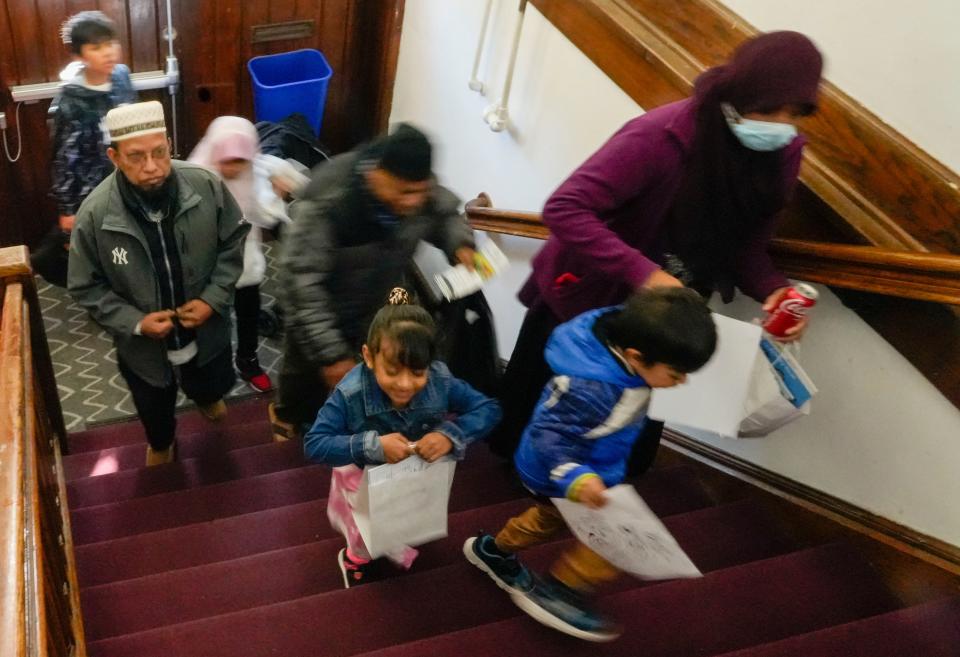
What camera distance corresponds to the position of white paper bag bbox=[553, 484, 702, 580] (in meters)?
1.56

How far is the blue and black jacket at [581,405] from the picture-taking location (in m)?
1.62

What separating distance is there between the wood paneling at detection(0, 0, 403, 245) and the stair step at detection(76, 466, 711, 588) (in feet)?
7.53

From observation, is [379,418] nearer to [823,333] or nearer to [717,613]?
[717,613]

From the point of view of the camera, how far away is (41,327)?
2.38 meters

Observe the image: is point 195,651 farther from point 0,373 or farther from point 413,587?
point 0,373

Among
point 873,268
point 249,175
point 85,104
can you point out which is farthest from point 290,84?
point 873,268

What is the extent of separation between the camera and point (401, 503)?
5.89 ft

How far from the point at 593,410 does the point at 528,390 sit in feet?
2.38

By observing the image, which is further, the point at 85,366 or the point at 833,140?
the point at 85,366

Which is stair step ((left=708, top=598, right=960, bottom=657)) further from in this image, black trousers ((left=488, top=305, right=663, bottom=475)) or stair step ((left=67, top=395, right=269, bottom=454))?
stair step ((left=67, top=395, right=269, bottom=454))

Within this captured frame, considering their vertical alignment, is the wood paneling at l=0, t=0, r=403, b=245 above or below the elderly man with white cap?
below

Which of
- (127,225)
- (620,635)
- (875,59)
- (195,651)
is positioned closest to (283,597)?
(195,651)

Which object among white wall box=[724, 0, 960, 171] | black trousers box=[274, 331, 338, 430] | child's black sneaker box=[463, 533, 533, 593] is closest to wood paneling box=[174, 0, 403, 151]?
black trousers box=[274, 331, 338, 430]

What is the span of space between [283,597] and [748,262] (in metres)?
1.32
